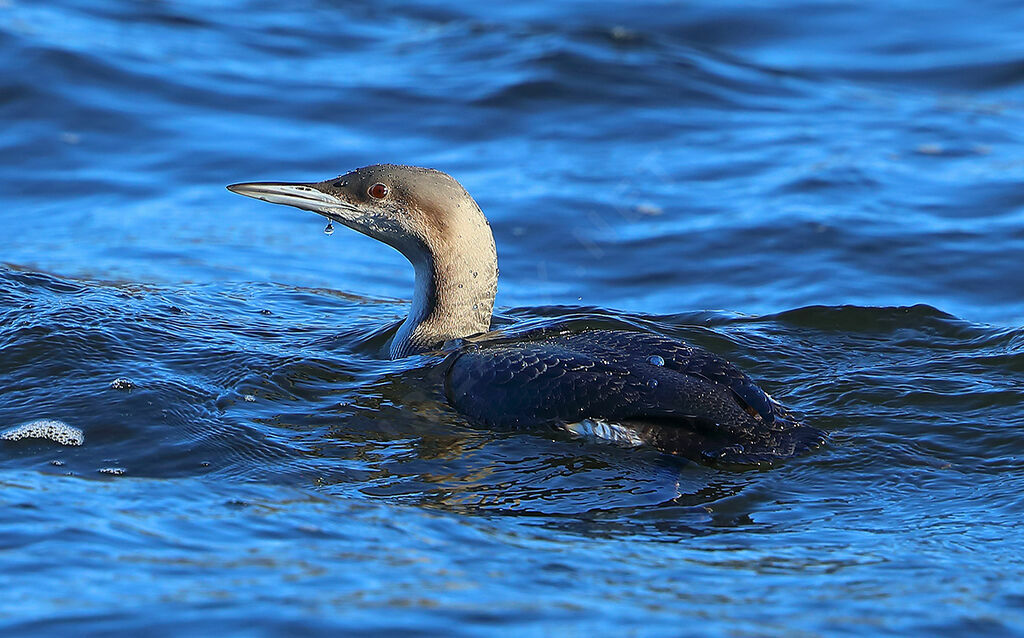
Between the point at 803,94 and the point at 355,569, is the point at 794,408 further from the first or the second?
the point at 803,94

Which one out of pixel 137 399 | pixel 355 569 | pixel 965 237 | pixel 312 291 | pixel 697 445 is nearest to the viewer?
pixel 355 569

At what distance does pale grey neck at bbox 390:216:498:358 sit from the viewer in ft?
17.0

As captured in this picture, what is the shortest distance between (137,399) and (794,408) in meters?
2.17

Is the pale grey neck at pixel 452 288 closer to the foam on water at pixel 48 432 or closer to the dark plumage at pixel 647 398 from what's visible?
the dark plumage at pixel 647 398

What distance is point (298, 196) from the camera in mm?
5195

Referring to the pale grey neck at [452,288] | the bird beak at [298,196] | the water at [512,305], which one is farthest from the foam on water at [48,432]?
the pale grey neck at [452,288]

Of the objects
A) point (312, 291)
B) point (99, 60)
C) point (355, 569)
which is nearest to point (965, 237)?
point (312, 291)

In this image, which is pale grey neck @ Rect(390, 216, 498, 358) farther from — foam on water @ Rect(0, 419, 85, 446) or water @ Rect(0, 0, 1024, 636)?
foam on water @ Rect(0, 419, 85, 446)

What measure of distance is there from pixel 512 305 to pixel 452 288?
130cm

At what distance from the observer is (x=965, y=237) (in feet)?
24.1

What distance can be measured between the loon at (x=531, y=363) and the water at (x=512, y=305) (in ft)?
0.29

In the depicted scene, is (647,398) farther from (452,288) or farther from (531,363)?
(452,288)

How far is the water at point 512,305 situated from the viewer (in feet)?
10.9

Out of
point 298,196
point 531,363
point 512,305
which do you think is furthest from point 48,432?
point 512,305
